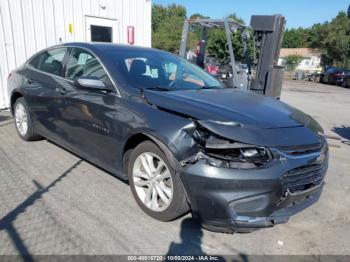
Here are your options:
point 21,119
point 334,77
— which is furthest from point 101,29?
point 334,77

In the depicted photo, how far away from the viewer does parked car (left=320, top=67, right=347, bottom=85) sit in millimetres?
23841

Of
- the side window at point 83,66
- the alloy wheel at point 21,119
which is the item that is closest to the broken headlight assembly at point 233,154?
the side window at point 83,66

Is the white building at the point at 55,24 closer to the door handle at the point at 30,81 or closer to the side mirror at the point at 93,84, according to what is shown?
the door handle at the point at 30,81

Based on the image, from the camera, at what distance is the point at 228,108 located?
9.48ft

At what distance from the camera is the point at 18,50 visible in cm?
741

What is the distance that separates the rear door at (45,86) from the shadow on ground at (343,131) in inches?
227

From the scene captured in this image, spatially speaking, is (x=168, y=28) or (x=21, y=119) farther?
(x=168, y=28)

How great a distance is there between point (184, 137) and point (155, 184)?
64 centimetres

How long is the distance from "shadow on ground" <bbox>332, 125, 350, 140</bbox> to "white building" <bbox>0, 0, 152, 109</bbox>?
5937mm

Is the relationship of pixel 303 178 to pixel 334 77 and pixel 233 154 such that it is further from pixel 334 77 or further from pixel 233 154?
pixel 334 77

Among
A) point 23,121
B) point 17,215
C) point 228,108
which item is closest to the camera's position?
point 228,108

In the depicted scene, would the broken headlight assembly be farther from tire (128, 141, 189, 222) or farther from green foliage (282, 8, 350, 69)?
green foliage (282, 8, 350, 69)

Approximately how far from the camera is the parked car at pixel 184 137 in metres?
2.45

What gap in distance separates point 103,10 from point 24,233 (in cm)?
703
